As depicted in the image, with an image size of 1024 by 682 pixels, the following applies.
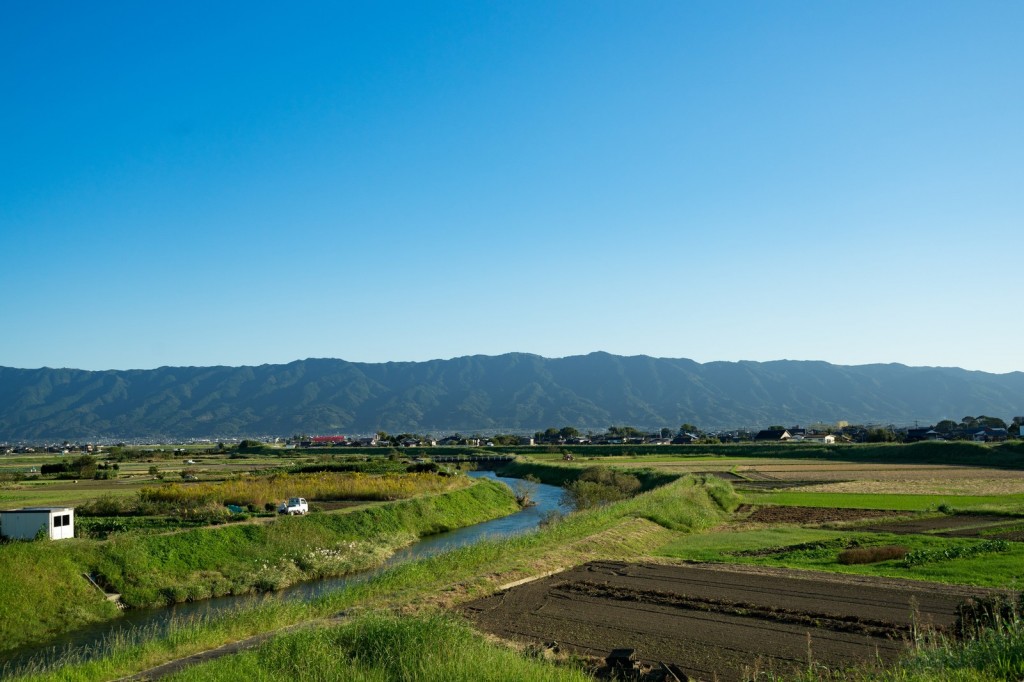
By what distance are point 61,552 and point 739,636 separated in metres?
24.1

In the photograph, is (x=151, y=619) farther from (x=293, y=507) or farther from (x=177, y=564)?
(x=293, y=507)

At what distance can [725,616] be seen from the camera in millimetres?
17656

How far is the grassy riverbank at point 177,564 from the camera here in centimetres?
2344

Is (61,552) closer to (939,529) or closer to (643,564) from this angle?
(643,564)

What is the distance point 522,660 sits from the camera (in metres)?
13.3

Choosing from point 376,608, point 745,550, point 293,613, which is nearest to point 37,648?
point 293,613

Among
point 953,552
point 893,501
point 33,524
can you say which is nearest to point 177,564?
point 33,524

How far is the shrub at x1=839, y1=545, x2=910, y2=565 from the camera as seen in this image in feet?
80.3

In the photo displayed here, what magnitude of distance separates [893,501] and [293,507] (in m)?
36.5

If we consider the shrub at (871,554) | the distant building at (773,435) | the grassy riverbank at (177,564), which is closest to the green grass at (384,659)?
the grassy riverbank at (177,564)

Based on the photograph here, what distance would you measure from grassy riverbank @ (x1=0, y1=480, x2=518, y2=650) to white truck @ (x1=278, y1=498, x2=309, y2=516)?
6.51 feet

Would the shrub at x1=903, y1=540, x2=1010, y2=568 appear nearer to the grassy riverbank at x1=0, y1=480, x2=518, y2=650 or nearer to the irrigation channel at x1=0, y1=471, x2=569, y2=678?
the irrigation channel at x1=0, y1=471, x2=569, y2=678

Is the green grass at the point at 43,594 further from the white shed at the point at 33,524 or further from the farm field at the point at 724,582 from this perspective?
the farm field at the point at 724,582

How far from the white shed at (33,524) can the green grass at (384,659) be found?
19.3m
